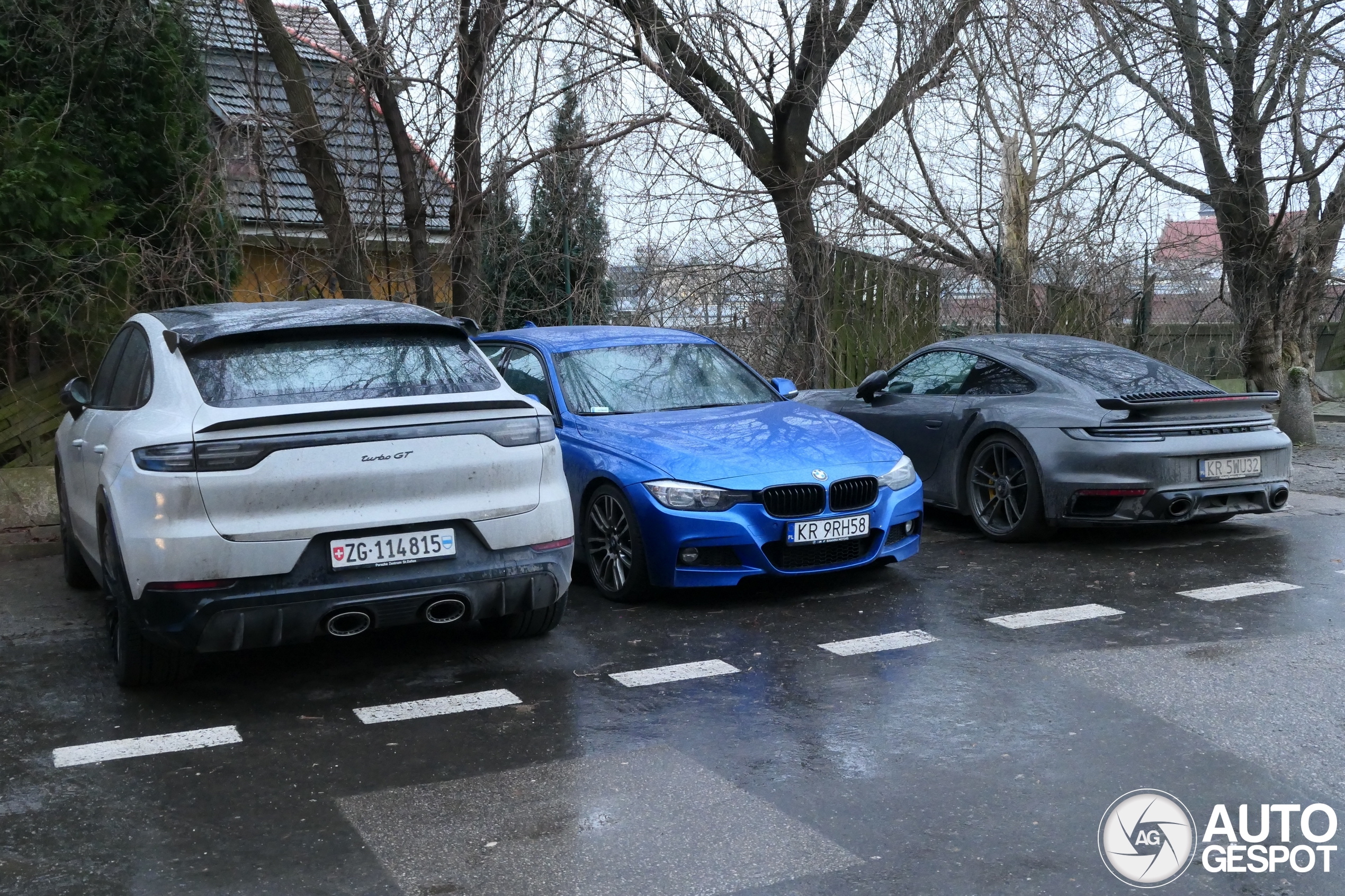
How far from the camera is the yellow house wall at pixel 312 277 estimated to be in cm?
1154

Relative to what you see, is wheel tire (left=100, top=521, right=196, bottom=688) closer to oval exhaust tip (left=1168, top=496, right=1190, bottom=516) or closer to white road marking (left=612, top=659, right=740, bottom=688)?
white road marking (left=612, top=659, right=740, bottom=688)

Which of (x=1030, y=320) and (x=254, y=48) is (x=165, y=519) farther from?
Answer: (x=1030, y=320)

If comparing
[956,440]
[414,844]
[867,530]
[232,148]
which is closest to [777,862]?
[414,844]

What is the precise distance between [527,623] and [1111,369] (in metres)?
4.89

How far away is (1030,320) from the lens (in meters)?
15.3

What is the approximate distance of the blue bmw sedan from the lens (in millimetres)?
6852

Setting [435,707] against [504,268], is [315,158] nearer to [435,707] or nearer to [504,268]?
[504,268]

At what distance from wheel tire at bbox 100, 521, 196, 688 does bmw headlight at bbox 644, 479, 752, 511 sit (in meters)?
2.48

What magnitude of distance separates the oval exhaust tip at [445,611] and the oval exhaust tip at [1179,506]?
486 centimetres

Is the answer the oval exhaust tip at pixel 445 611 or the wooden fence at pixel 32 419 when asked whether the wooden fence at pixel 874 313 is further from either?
the oval exhaust tip at pixel 445 611

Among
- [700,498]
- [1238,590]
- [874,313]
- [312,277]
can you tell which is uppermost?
[312,277]

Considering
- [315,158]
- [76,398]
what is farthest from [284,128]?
[76,398]

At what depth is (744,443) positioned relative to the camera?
7.27 metres

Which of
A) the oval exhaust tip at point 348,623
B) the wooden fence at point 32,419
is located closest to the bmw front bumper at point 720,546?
the oval exhaust tip at point 348,623
